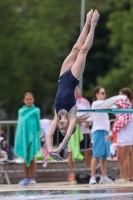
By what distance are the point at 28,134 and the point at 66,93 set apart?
12.7ft

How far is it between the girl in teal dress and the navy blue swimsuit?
3.38 m

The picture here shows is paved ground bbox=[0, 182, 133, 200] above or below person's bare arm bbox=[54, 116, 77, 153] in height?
below

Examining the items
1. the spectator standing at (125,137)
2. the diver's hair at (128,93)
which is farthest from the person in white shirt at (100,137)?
the diver's hair at (128,93)

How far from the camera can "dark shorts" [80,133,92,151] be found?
60.0 feet

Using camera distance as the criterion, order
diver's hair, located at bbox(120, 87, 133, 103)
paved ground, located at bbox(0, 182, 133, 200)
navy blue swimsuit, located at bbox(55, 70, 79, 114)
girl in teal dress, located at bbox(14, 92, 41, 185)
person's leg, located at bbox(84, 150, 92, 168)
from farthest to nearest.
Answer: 1. person's leg, located at bbox(84, 150, 92, 168)
2. girl in teal dress, located at bbox(14, 92, 41, 185)
3. diver's hair, located at bbox(120, 87, 133, 103)
4. navy blue swimsuit, located at bbox(55, 70, 79, 114)
5. paved ground, located at bbox(0, 182, 133, 200)

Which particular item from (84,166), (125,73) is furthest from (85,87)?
(84,166)

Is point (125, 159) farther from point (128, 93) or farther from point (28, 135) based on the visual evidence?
point (28, 135)

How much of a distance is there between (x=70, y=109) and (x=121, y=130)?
3.11 m

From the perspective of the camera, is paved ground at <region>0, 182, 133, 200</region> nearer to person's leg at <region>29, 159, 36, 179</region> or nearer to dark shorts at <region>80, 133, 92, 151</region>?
person's leg at <region>29, 159, 36, 179</region>

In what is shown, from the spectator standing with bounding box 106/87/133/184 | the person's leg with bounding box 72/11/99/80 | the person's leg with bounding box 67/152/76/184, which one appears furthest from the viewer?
the person's leg with bounding box 67/152/76/184

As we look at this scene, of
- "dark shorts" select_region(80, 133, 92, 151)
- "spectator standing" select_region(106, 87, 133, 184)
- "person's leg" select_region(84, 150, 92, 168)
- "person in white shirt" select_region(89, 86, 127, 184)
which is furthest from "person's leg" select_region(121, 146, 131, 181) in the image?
"person's leg" select_region(84, 150, 92, 168)

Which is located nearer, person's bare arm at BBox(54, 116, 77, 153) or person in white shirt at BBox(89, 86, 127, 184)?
person's bare arm at BBox(54, 116, 77, 153)

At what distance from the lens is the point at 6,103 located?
194ft

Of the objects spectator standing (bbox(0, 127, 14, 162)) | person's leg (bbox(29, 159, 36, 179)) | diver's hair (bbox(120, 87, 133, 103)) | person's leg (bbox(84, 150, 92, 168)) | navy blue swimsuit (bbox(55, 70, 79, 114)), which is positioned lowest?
person's leg (bbox(29, 159, 36, 179))
